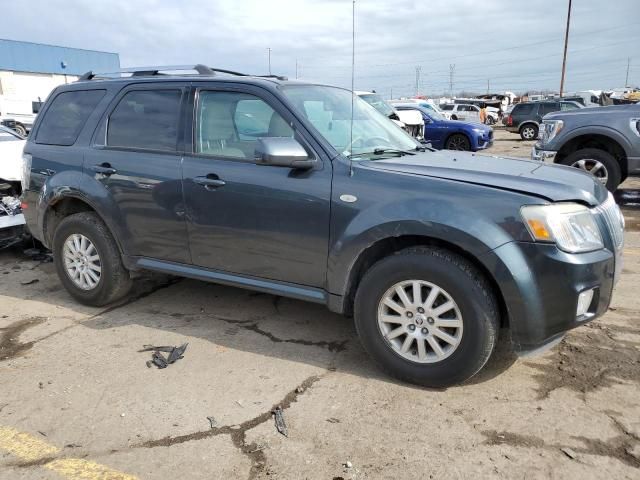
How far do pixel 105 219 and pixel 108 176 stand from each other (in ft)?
1.18

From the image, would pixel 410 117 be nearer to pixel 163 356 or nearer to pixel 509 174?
pixel 509 174

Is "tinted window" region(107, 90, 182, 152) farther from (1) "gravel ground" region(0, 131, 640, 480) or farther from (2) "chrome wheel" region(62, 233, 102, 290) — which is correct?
(1) "gravel ground" region(0, 131, 640, 480)

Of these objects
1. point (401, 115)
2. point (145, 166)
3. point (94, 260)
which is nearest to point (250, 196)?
point (145, 166)

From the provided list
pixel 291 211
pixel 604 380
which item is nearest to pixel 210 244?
pixel 291 211

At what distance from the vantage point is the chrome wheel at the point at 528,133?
80.1 ft

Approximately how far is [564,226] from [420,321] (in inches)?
37.9

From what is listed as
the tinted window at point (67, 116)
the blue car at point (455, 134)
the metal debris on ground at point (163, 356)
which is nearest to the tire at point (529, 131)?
the blue car at point (455, 134)

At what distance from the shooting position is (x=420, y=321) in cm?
316

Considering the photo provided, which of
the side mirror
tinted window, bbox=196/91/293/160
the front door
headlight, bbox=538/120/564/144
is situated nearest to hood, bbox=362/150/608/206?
the side mirror

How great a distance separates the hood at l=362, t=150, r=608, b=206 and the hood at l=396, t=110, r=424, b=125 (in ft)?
36.8

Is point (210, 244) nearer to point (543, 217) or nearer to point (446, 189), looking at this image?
point (446, 189)

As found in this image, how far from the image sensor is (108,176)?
4270mm

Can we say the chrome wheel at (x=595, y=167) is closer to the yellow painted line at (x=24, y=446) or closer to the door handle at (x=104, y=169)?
the door handle at (x=104, y=169)

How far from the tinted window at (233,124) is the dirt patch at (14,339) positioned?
2.01 metres
